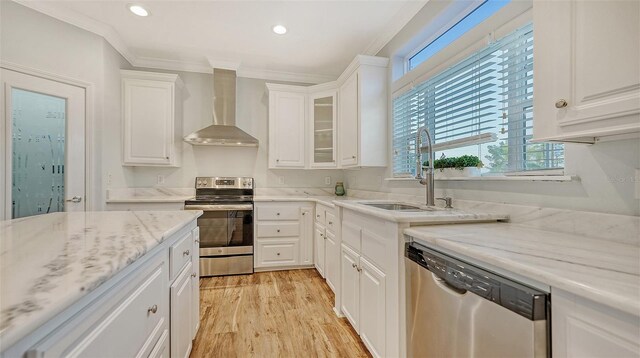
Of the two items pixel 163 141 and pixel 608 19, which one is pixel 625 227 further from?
pixel 163 141

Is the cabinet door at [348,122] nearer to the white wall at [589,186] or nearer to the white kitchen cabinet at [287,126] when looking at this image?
the white kitchen cabinet at [287,126]

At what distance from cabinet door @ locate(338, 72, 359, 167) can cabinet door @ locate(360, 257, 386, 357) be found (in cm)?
137

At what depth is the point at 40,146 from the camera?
7.92 ft

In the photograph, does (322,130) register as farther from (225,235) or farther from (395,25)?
(225,235)

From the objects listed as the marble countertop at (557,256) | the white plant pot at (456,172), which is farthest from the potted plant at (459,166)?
the marble countertop at (557,256)

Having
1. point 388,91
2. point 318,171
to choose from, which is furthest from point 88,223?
point 318,171

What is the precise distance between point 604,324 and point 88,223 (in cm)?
186

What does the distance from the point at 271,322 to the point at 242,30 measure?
276cm

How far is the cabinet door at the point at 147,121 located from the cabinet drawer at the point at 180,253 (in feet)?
6.63

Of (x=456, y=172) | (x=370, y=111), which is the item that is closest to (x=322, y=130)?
(x=370, y=111)

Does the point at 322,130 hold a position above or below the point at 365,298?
above

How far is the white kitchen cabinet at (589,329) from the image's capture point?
56cm

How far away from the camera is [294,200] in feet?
10.5

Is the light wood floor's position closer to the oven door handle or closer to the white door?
the oven door handle
